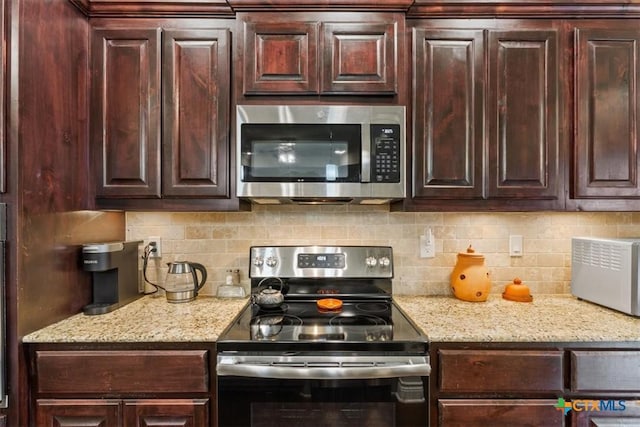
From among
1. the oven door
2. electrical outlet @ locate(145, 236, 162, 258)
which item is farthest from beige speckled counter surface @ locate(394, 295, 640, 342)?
electrical outlet @ locate(145, 236, 162, 258)

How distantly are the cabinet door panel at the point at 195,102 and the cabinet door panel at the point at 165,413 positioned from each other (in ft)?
3.04

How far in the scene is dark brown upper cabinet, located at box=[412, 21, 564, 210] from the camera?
5.49 ft

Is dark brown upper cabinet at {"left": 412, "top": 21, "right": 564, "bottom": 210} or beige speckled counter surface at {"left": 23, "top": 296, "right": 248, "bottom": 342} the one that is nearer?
beige speckled counter surface at {"left": 23, "top": 296, "right": 248, "bottom": 342}

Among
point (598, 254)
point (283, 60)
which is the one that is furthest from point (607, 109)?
point (283, 60)

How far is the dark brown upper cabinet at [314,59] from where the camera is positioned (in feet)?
5.36

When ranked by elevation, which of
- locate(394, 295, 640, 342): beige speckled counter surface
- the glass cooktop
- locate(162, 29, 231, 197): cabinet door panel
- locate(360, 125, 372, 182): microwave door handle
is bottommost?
the glass cooktop

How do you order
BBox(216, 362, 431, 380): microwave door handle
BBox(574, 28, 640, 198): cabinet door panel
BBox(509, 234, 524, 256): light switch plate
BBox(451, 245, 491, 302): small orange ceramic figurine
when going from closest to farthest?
BBox(216, 362, 431, 380): microwave door handle → BBox(574, 28, 640, 198): cabinet door panel → BBox(451, 245, 491, 302): small orange ceramic figurine → BBox(509, 234, 524, 256): light switch plate

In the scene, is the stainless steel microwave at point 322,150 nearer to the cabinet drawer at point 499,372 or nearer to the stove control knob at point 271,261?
the stove control knob at point 271,261

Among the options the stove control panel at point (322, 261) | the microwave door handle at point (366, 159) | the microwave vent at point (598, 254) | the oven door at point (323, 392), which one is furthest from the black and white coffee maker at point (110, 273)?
the microwave vent at point (598, 254)

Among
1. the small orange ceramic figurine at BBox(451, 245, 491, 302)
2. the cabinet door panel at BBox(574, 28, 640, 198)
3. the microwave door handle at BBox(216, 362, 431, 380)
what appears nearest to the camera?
the microwave door handle at BBox(216, 362, 431, 380)

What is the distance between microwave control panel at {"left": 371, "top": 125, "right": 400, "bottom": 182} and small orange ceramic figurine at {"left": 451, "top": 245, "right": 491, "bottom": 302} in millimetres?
633

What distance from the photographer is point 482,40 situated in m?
1.68

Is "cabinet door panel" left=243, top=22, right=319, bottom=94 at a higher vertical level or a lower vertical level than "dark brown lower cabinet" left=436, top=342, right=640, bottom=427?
higher

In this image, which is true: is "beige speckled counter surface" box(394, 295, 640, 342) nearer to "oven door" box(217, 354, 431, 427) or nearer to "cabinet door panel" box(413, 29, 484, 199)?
"oven door" box(217, 354, 431, 427)
